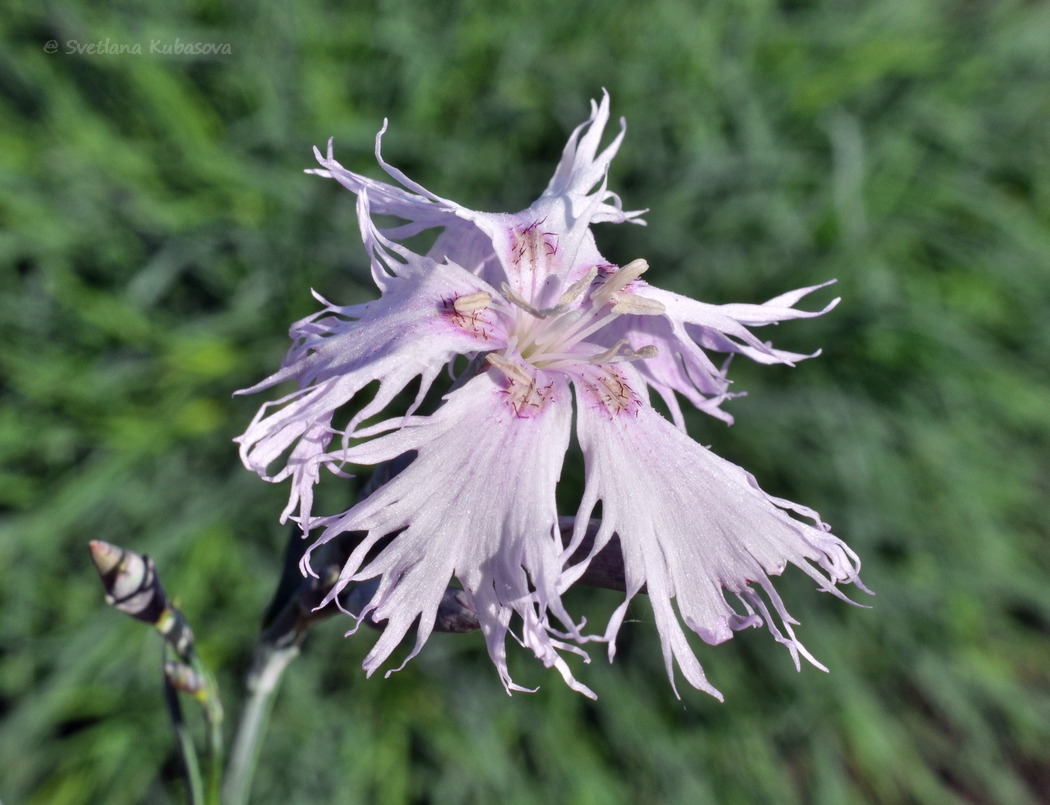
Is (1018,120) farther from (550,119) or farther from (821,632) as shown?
(821,632)

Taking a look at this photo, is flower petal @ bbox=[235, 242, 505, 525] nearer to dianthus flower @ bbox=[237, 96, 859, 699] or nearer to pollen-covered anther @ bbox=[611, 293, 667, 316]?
dianthus flower @ bbox=[237, 96, 859, 699]

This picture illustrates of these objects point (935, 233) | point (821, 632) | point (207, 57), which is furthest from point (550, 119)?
point (821, 632)

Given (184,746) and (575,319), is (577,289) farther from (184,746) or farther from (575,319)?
(184,746)

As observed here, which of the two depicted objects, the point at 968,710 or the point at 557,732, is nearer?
the point at 557,732

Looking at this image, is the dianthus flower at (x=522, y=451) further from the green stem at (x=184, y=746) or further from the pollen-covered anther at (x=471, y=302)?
the green stem at (x=184, y=746)

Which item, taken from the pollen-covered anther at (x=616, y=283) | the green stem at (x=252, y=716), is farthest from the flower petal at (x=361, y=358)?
the green stem at (x=252, y=716)

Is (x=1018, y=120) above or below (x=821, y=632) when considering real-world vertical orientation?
above
